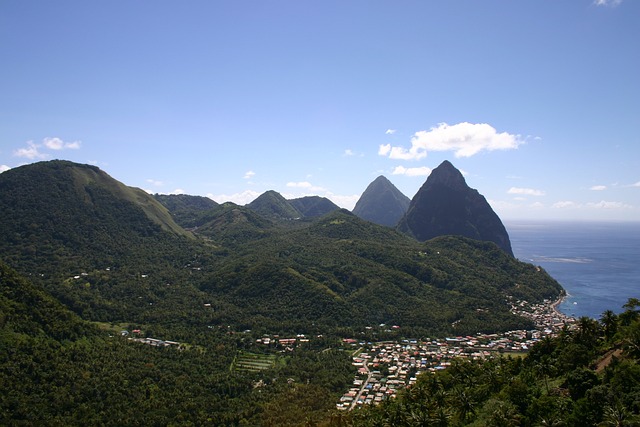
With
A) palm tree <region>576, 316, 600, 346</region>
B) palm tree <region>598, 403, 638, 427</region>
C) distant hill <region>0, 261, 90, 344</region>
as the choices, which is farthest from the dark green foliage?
distant hill <region>0, 261, 90, 344</region>

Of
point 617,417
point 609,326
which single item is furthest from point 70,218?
point 617,417

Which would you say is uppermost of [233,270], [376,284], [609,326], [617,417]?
[609,326]

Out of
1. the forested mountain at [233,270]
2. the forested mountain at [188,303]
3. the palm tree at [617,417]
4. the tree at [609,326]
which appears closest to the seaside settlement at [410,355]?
the forested mountain at [188,303]

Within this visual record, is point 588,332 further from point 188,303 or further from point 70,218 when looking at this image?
point 70,218

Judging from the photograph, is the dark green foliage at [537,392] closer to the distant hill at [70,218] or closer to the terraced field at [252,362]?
the terraced field at [252,362]

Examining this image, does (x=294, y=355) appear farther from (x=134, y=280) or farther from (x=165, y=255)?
(x=165, y=255)

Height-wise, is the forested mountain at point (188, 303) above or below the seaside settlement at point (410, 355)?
above

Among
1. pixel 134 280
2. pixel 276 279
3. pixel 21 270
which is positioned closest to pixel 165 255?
pixel 134 280

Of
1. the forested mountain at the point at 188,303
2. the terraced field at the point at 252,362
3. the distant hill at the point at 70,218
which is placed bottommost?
the terraced field at the point at 252,362
